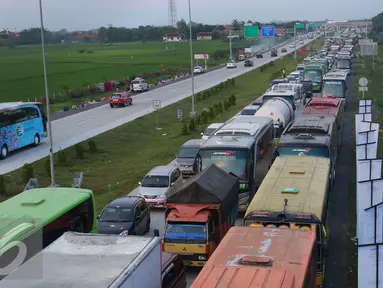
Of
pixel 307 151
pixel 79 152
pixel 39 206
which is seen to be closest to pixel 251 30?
pixel 79 152

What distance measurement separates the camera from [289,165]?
16.3 m

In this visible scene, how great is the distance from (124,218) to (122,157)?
470 inches

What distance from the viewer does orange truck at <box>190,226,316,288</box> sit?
27.5 ft

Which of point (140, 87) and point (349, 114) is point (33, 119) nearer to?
point (349, 114)

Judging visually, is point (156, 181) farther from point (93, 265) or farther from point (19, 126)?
point (19, 126)

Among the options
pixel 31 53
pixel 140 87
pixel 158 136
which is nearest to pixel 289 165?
pixel 158 136

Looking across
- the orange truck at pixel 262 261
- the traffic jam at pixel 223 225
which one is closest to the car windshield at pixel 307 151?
the traffic jam at pixel 223 225

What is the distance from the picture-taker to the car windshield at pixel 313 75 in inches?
2008

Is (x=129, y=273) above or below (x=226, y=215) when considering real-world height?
above

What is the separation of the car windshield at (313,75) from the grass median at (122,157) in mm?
10081

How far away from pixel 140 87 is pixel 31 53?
5478 centimetres

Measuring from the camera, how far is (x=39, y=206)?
44.7ft

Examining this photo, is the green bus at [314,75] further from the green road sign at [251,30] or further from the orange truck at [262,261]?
the green road sign at [251,30]

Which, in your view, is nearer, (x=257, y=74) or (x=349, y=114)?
(x=349, y=114)
